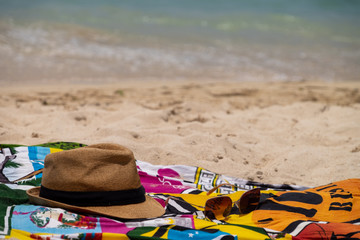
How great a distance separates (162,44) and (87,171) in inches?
364

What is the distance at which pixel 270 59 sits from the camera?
10414 mm

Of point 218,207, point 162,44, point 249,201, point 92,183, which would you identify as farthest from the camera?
point 162,44

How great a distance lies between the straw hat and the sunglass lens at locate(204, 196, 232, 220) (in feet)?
1.28

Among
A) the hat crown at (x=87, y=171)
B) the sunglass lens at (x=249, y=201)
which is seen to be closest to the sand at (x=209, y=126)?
the sunglass lens at (x=249, y=201)

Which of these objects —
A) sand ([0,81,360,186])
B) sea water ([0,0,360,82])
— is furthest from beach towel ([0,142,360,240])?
sea water ([0,0,360,82])

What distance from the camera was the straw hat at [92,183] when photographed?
6.81 feet

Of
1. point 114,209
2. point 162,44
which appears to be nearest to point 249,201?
point 114,209

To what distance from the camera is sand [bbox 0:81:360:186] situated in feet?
12.1

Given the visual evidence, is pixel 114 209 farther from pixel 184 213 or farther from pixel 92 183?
pixel 184 213

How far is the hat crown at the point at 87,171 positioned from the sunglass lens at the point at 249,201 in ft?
2.56

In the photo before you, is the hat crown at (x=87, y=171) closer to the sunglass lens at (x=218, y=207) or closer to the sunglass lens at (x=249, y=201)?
the sunglass lens at (x=218, y=207)

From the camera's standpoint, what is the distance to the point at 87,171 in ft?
6.83

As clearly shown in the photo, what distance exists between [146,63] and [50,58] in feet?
7.21

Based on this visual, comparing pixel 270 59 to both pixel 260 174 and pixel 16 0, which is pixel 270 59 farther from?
pixel 16 0
